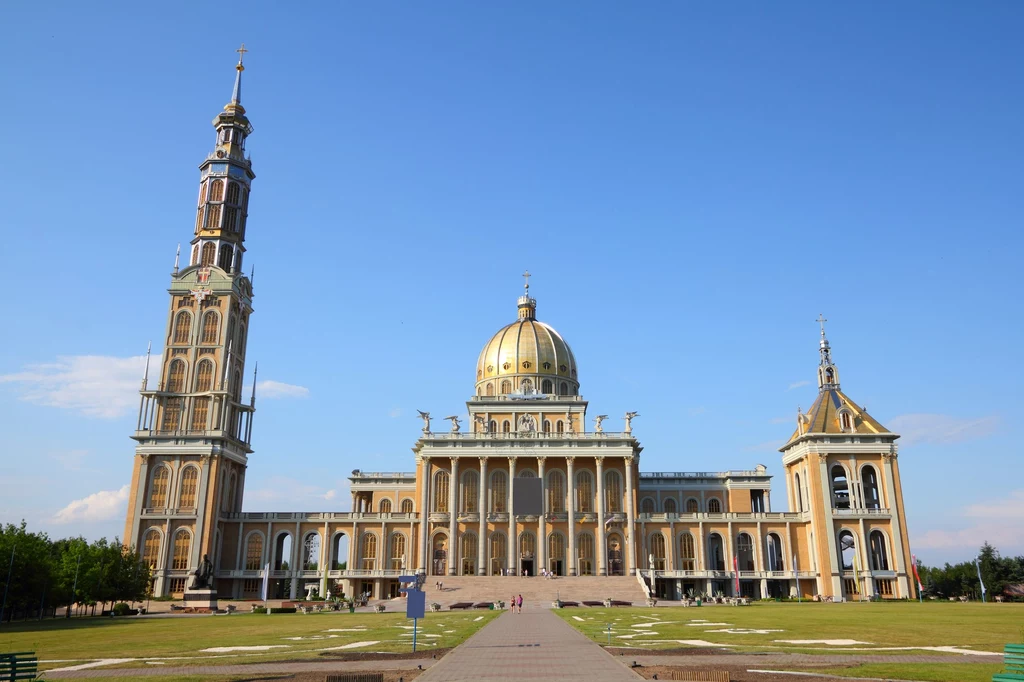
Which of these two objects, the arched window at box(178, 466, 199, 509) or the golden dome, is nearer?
the arched window at box(178, 466, 199, 509)

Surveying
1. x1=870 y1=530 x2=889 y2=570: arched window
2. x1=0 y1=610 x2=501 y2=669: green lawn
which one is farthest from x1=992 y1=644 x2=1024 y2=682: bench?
x1=870 y1=530 x2=889 y2=570: arched window

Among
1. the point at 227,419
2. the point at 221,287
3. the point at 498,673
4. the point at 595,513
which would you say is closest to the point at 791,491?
the point at 595,513

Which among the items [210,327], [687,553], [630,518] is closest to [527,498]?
[630,518]

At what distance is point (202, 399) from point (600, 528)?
45380 millimetres

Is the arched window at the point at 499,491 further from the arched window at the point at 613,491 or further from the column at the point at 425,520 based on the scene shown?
the arched window at the point at 613,491

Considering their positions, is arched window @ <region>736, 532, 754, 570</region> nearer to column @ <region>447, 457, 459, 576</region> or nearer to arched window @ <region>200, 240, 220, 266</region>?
column @ <region>447, 457, 459, 576</region>

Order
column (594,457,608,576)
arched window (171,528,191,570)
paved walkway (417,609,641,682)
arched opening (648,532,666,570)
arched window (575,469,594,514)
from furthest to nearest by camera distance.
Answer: arched window (575,469,594,514) < arched opening (648,532,666,570) < column (594,457,608,576) < arched window (171,528,191,570) < paved walkway (417,609,641,682)

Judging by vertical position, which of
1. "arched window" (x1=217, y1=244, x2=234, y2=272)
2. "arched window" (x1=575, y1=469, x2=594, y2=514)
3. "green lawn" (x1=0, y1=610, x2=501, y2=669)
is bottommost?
"green lawn" (x1=0, y1=610, x2=501, y2=669)

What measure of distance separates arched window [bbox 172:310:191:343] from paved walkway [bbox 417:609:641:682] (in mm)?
66947

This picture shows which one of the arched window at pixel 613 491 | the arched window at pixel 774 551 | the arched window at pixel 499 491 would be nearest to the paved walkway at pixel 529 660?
the arched window at pixel 499 491

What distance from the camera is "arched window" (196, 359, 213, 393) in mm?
84188

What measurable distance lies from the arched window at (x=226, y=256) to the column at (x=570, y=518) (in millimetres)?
45774

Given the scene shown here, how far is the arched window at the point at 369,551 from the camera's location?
8425 centimetres

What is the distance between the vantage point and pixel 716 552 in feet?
277
